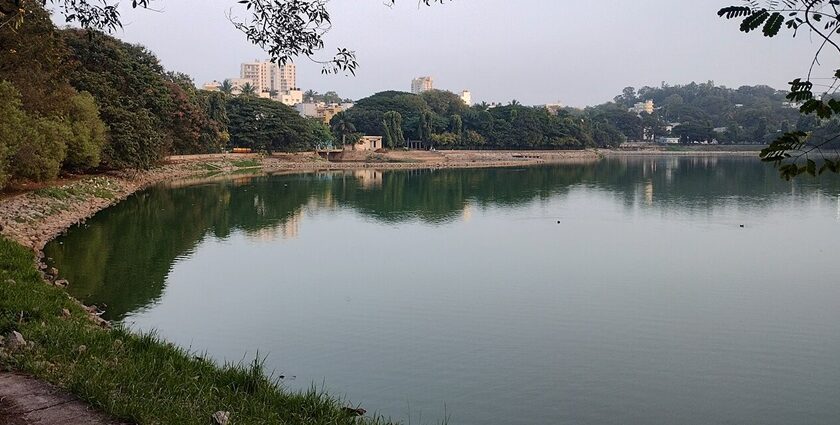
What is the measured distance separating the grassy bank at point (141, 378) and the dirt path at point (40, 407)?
0.21 feet

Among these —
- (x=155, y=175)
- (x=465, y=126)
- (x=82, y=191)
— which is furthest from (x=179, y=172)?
(x=465, y=126)

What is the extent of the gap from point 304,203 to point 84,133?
348 inches

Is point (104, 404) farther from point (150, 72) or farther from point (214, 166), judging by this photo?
point (214, 166)

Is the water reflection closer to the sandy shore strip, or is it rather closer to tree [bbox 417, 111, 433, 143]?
the sandy shore strip

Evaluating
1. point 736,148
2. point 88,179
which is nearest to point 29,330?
point 88,179

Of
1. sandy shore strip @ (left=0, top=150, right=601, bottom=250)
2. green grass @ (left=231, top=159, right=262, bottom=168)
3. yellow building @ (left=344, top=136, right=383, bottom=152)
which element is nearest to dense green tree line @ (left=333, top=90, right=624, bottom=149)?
yellow building @ (left=344, top=136, right=383, bottom=152)

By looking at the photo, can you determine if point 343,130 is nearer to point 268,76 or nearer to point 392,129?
point 392,129

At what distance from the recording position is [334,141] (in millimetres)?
67625

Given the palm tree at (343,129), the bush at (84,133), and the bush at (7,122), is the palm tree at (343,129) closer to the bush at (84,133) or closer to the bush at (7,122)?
the bush at (84,133)

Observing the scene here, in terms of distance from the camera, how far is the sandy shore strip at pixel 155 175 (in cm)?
1767

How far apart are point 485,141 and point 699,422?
6907 centimetres

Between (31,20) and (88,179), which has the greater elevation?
(31,20)

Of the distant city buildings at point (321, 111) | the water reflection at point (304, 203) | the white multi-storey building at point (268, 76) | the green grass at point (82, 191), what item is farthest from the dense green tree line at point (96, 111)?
the white multi-storey building at point (268, 76)

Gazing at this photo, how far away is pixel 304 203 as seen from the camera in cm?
3053
